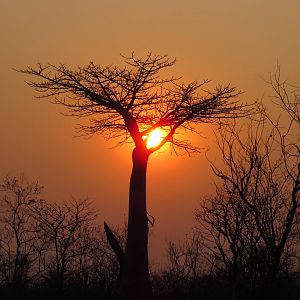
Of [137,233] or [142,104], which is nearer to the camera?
[137,233]

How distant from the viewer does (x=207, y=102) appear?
359 inches

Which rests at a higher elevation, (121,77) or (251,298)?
(121,77)

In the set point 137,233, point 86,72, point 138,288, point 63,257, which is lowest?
point 138,288

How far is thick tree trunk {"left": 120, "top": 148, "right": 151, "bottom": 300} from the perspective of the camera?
777cm

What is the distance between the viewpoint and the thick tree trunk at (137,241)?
7.77 metres

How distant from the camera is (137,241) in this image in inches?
319

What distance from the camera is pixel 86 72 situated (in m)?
9.00

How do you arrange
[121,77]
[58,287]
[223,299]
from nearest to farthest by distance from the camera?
1. [121,77]
2. [223,299]
3. [58,287]

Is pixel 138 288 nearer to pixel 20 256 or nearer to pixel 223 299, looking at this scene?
pixel 223 299

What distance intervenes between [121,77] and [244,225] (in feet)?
15.4

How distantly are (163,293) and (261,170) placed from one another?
3.67 m

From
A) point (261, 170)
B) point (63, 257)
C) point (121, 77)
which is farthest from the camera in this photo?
point (63, 257)

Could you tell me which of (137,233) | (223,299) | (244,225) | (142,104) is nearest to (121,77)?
(142,104)

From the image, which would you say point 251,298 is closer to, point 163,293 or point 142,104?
point 163,293
